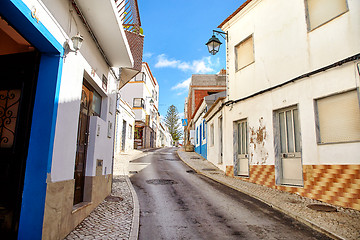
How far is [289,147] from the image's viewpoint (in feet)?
26.6

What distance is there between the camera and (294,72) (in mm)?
7867

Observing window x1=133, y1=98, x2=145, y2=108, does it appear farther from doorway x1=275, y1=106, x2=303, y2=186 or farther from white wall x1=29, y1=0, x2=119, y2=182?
white wall x1=29, y1=0, x2=119, y2=182

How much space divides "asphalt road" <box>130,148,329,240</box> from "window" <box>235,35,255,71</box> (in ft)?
17.3

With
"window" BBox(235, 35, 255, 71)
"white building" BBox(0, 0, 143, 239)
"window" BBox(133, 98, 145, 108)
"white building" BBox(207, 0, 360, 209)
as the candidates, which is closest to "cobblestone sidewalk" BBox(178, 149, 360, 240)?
"white building" BBox(207, 0, 360, 209)

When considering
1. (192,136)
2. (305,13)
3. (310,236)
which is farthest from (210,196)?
(192,136)

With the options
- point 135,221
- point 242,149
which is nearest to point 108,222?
point 135,221

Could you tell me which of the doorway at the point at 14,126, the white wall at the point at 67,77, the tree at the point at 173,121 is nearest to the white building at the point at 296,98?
the white wall at the point at 67,77

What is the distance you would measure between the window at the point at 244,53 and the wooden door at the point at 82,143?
694 cm

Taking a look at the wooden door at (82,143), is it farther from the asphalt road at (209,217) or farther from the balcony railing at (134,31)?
the balcony railing at (134,31)

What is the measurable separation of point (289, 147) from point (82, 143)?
6.29 m

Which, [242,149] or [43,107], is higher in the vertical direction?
[43,107]

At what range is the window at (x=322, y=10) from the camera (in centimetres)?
674

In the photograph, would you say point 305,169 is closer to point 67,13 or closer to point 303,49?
point 303,49

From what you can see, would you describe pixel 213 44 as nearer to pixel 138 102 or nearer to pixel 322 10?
pixel 322 10
